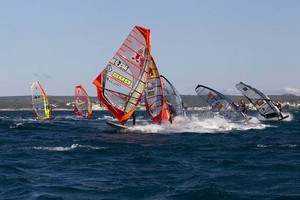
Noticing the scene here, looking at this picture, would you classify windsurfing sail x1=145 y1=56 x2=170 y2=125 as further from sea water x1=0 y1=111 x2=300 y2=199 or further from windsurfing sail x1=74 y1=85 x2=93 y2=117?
windsurfing sail x1=74 y1=85 x2=93 y2=117

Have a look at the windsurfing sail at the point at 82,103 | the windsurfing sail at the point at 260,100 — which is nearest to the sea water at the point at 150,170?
the windsurfing sail at the point at 260,100

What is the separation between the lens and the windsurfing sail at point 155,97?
1375 inches

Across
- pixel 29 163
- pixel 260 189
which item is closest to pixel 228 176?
pixel 260 189

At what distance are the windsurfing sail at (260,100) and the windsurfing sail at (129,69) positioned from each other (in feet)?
69.0

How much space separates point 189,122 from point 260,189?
27.8m

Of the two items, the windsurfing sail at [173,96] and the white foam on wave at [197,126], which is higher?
the windsurfing sail at [173,96]

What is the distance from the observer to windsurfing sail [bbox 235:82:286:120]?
167 feet

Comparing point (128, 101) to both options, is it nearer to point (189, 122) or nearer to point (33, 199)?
point (189, 122)

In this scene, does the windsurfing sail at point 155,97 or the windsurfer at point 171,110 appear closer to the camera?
the windsurfing sail at point 155,97

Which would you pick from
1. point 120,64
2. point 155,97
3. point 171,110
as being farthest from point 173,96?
point 120,64

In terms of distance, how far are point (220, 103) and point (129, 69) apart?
44.9 feet

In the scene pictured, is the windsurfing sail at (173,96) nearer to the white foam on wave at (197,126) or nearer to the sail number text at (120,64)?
the white foam on wave at (197,126)

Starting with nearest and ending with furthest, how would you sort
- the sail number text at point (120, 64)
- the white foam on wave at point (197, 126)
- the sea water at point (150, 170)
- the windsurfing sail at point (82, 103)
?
the sea water at point (150, 170) < the sail number text at point (120, 64) < the white foam on wave at point (197, 126) < the windsurfing sail at point (82, 103)

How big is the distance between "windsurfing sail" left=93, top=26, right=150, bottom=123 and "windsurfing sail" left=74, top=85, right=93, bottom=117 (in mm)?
34312
